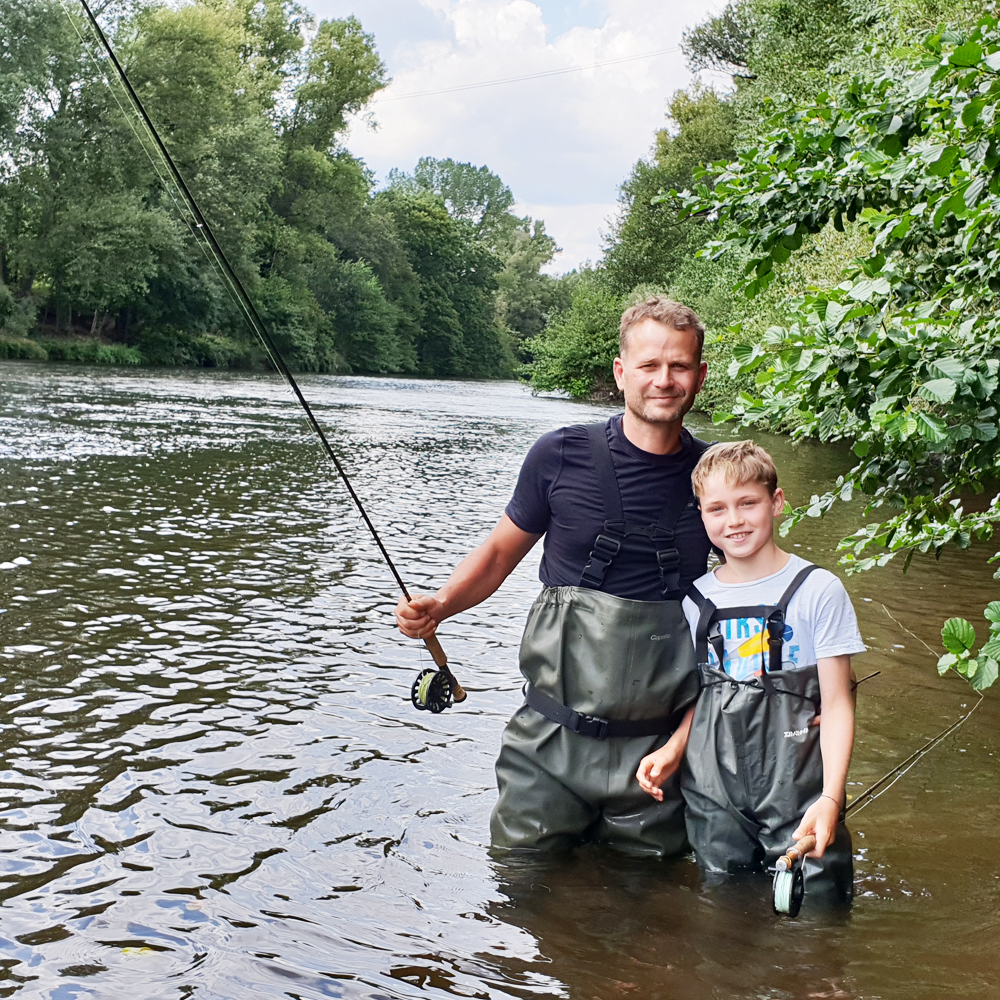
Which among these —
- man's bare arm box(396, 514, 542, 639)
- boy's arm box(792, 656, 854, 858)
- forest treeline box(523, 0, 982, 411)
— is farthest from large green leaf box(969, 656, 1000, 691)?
forest treeline box(523, 0, 982, 411)

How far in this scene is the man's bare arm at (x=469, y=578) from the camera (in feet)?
13.2

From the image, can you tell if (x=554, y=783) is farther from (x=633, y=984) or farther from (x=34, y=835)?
(x=34, y=835)

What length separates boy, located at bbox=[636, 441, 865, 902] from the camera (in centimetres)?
342

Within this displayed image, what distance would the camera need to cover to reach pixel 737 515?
11.7ft

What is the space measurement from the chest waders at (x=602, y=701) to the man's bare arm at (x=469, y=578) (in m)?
0.29

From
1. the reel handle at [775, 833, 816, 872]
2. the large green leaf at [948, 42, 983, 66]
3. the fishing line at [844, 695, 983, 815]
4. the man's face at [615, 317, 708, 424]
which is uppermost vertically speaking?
the large green leaf at [948, 42, 983, 66]

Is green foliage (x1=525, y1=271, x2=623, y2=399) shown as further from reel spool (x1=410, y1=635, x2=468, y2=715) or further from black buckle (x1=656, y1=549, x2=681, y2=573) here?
black buckle (x1=656, y1=549, x2=681, y2=573)

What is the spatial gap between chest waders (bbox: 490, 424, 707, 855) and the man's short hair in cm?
35

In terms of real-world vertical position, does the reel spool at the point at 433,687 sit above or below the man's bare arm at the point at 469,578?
below

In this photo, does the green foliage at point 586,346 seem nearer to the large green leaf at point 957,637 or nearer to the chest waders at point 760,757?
the chest waders at point 760,757

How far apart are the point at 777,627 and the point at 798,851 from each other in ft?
2.07

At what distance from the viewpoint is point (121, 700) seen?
639 cm

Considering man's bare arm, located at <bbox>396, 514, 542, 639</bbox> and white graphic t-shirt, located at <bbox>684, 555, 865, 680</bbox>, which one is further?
man's bare arm, located at <bbox>396, 514, 542, 639</bbox>

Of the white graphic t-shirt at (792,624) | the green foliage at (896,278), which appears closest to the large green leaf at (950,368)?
the green foliage at (896,278)
